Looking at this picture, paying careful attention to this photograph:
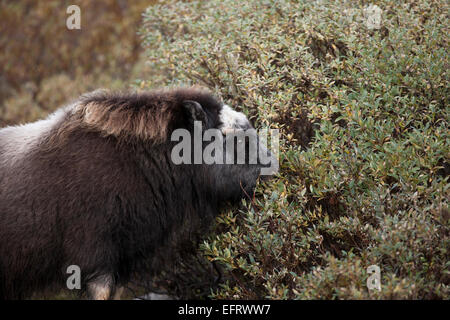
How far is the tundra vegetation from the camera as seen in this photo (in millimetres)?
2801

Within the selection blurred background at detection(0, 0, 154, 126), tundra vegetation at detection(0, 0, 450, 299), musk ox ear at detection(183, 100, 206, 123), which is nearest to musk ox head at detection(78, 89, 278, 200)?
musk ox ear at detection(183, 100, 206, 123)

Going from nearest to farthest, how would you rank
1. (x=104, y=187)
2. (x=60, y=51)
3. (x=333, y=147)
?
A: (x=104, y=187)
(x=333, y=147)
(x=60, y=51)

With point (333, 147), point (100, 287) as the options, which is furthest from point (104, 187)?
point (333, 147)

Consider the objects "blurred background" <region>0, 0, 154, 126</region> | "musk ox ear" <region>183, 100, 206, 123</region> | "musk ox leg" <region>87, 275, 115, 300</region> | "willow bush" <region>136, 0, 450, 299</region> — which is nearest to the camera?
"willow bush" <region>136, 0, 450, 299</region>

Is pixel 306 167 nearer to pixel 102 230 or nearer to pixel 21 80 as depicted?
pixel 102 230

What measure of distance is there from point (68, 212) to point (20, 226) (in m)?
0.33

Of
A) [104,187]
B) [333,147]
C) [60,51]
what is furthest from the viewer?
[60,51]

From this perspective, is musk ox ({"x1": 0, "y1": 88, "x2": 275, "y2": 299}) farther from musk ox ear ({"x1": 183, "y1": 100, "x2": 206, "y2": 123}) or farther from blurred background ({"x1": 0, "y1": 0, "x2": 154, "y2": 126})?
blurred background ({"x1": 0, "y1": 0, "x2": 154, "y2": 126})

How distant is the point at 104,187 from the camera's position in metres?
3.16

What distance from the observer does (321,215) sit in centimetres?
329

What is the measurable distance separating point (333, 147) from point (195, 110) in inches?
36.1

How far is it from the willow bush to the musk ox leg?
0.67 metres

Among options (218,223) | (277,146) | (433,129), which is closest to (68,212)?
(218,223)

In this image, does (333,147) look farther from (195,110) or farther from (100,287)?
(100,287)
